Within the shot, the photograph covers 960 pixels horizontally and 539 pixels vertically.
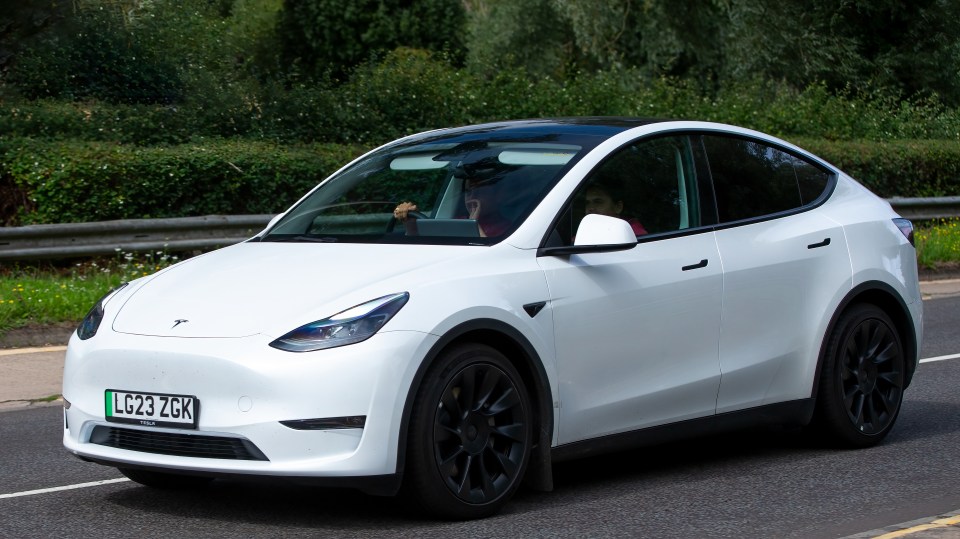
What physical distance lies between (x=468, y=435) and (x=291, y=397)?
78cm

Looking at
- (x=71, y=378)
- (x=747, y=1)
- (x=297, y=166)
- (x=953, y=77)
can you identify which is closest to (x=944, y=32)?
Answer: (x=953, y=77)

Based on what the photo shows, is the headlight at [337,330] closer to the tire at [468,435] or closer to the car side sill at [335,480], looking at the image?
the tire at [468,435]

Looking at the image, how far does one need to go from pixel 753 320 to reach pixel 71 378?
10.4 feet

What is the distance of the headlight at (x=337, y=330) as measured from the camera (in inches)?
212

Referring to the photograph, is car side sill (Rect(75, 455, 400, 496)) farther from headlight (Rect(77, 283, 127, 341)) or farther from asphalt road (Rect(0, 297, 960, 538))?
headlight (Rect(77, 283, 127, 341))

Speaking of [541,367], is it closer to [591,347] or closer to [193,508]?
[591,347]

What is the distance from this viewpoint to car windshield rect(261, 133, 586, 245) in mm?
6301

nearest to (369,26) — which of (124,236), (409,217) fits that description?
(124,236)

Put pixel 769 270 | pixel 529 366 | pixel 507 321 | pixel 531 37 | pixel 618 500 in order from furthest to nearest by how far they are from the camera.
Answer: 1. pixel 531 37
2. pixel 769 270
3. pixel 618 500
4. pixel 529 366
5. pixel 507 321

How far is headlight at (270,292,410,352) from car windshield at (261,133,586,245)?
80 centimetres

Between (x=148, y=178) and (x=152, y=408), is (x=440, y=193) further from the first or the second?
(x=148, y=178)

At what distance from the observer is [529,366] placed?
5.94 m

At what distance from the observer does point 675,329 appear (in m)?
6.52

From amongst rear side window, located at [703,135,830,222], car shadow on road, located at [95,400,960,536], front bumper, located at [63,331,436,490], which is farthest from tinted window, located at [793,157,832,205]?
front bumper, located at [63,331,436,490]
